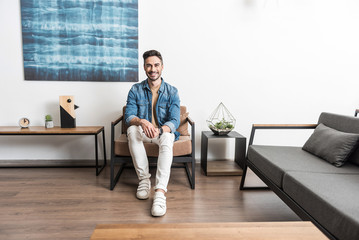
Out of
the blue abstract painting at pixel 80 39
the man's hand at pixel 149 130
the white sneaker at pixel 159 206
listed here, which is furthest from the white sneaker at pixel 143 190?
the blue abstract painting at pixel 80 39

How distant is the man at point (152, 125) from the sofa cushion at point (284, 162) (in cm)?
58

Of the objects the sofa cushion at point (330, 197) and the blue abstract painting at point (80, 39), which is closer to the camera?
the sofa cushion at point (330, 197)

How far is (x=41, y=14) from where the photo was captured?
217cm

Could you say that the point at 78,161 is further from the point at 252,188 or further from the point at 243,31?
the point at 243,31

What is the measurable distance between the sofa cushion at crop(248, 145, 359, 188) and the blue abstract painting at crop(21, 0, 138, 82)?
4.31ft

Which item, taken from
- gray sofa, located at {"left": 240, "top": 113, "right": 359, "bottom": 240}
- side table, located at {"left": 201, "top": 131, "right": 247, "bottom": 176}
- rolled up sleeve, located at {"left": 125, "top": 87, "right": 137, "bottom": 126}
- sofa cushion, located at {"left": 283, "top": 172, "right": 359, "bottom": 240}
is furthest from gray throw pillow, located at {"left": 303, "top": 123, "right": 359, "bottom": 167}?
rolled up sleeve, located at {"left": 125, "top": 87, "right": 137, "bottom": 126}

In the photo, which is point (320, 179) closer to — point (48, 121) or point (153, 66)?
point (153, 66)

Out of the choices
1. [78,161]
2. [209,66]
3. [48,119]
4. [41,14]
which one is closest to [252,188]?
[209,66]

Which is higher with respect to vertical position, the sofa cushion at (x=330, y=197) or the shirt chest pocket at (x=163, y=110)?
the shirt chest pocket at (x=163, y=110)

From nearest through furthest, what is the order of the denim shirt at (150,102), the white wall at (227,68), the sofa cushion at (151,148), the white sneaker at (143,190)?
the white sneaker at (143,190) < the sofa cushion at (151,148) < the denim shirt at (150,102) < the white wall at (227,68)

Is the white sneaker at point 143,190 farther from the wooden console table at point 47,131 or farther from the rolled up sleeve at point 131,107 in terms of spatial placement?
the wooden console table at point 47,131

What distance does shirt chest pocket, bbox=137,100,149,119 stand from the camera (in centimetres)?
194

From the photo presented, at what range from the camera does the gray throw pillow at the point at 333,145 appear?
1.40 meters

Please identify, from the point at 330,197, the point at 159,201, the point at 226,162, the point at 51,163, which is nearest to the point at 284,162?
the point at 330,197
